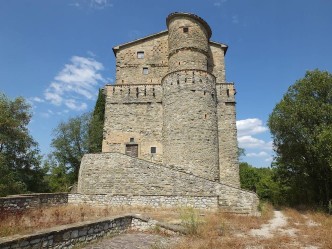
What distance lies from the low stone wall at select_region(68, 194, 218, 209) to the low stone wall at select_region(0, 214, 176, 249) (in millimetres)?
5250

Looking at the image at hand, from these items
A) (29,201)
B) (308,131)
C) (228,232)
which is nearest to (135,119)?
(29,201)

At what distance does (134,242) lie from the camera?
8109 millimetres

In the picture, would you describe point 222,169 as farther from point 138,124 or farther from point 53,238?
point 53,238

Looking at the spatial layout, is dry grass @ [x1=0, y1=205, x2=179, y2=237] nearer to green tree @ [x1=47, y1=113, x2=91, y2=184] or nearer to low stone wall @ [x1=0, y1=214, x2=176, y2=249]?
low stone wall @ [x1=0, y1=214, x2=176, y2=249]

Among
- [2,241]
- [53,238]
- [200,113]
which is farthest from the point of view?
[200,113]

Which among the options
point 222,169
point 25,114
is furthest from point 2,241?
point 25,114

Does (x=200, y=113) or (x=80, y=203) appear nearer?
(x=80, y=203)

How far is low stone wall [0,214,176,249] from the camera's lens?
576 cm

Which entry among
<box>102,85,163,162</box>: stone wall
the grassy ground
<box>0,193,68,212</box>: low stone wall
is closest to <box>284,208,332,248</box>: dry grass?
the grassy ground

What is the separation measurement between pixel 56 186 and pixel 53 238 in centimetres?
2629

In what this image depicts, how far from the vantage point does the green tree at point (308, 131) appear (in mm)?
15625

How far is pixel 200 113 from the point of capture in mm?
20562

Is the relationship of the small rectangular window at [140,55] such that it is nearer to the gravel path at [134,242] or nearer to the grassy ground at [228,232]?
the grassy ground at [228,232]

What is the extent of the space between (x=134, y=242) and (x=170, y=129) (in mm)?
13067
